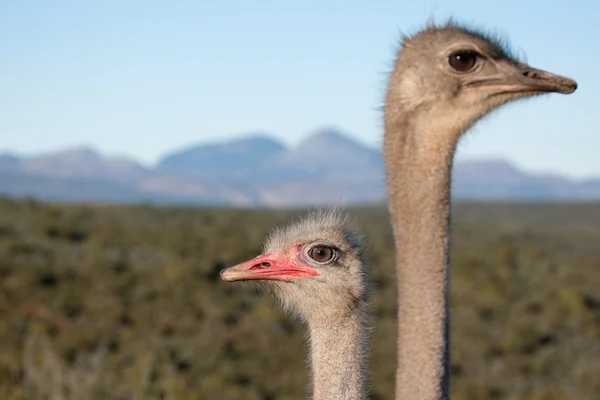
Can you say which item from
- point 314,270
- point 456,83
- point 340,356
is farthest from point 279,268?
point 456,83

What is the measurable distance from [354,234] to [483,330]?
13.8 m

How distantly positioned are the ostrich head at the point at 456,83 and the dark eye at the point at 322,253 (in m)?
0.55

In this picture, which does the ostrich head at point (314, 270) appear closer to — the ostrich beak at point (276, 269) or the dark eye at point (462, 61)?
the ostrich beak at point (276, 269)

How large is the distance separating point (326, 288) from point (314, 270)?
3.9 inches

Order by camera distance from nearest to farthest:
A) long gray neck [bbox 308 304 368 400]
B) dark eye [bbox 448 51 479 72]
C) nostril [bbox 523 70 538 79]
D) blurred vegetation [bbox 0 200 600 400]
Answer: long gray neck [bbox 308 304 368 400] → nostril [bbox 523 70 538 79] → dark eye [bbox 448 51 479 72] → blurred vegetation [bbox 0 200 600 400]

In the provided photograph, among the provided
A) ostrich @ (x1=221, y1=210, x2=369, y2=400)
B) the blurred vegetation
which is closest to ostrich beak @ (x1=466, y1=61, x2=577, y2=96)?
ostrich @ (x1=221, y1=210, x2=369, y2=400)

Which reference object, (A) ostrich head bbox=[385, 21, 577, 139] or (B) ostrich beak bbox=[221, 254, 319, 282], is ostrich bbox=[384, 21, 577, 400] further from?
(B) ostrich beak bbox=[221, 254, 319, 282]

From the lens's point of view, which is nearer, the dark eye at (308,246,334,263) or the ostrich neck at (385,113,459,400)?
the ostrich neck at (385,113,459,400)

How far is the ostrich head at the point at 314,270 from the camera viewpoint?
3531 mm

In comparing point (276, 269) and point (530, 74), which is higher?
point (530, 74)

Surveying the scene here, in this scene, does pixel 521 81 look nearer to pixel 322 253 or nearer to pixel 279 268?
pixel 322 253

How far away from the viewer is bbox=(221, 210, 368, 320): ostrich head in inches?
139

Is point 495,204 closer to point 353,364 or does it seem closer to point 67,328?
point 67,328

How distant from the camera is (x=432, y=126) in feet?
12.5
